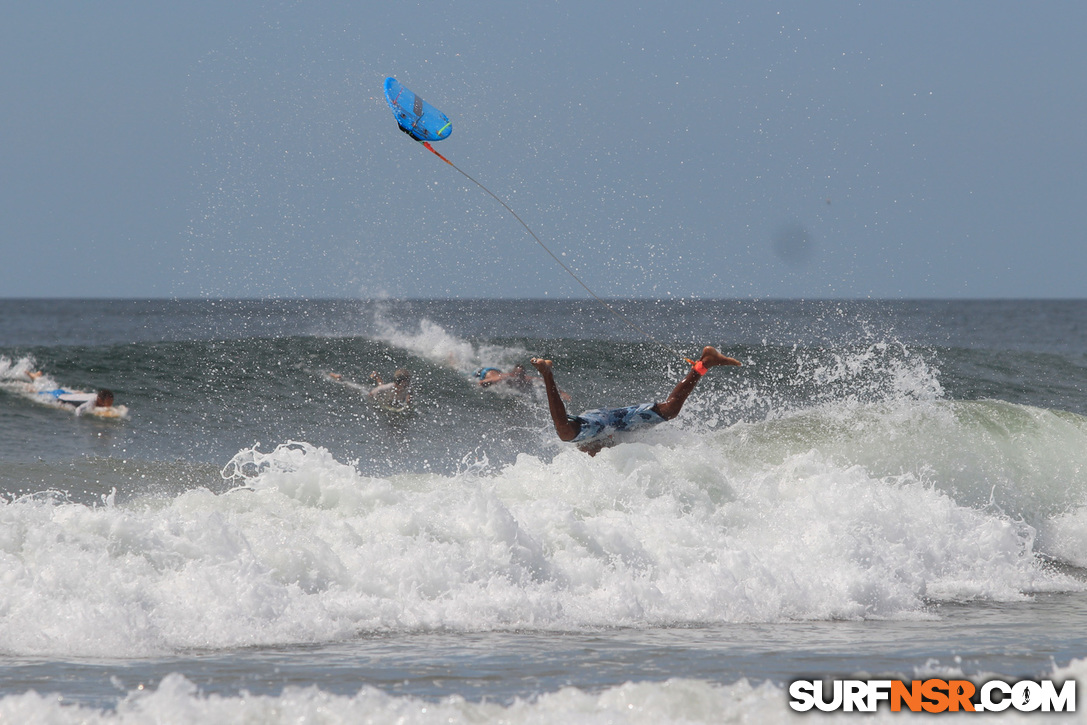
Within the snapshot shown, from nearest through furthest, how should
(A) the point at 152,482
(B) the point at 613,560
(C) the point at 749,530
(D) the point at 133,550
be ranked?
(D) the point at 133,550, (B) the point at 613,560, (C) the point at 749,530, (A) the point at 152,482

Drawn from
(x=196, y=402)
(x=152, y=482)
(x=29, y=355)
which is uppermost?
(x=29, y=355)

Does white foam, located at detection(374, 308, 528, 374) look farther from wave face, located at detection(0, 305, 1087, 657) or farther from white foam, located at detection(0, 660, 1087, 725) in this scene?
white foam, located at detection(0, 660, 1087, 725)

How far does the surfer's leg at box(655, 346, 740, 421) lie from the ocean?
0.39 meters

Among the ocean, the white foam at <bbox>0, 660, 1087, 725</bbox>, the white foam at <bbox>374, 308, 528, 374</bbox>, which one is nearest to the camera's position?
the white foam at <bbox>0, 660, 1087, 725</bbox>

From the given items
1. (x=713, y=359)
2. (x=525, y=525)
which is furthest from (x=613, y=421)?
(x=525, y=525)

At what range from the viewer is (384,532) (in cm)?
743

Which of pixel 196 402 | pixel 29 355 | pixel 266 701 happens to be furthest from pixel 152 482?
pixel 29 355

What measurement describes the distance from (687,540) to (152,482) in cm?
595

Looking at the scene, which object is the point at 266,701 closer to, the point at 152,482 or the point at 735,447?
the point at 152,482

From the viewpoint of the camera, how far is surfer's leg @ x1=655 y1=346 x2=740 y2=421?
348 inches
